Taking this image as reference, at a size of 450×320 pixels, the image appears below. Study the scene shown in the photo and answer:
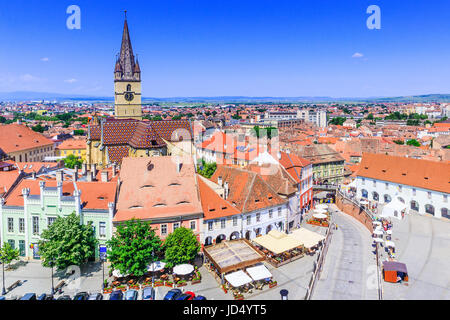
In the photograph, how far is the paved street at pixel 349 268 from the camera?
1254 inches

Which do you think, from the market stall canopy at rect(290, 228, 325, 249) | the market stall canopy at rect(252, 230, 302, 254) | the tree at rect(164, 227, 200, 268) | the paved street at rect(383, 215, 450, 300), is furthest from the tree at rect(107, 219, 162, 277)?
the paved street at rect(383, 215, 450, 300)

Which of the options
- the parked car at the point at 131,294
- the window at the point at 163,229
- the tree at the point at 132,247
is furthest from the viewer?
the window at the point at 163,229

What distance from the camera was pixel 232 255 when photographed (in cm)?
3562

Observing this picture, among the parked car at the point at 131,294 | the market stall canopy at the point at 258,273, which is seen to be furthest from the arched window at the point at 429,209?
the parked car at the point at 131,294

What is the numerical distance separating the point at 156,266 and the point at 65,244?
8.91 meters

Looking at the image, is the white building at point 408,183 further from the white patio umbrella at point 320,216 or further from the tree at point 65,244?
the tree at point 65,244

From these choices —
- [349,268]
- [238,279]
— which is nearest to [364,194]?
[349,268]

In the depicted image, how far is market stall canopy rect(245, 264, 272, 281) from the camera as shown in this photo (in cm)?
3231

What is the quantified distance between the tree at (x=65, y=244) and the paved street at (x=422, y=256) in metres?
29.1

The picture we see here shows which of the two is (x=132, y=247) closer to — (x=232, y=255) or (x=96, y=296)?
(x=96, y=296)

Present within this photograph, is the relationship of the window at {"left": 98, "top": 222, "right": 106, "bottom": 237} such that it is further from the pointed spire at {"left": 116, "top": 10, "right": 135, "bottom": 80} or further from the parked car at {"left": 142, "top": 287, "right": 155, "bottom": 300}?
the pointed spire at {"left": 116, "top": 10, "right": 135, "bottom": 80}
